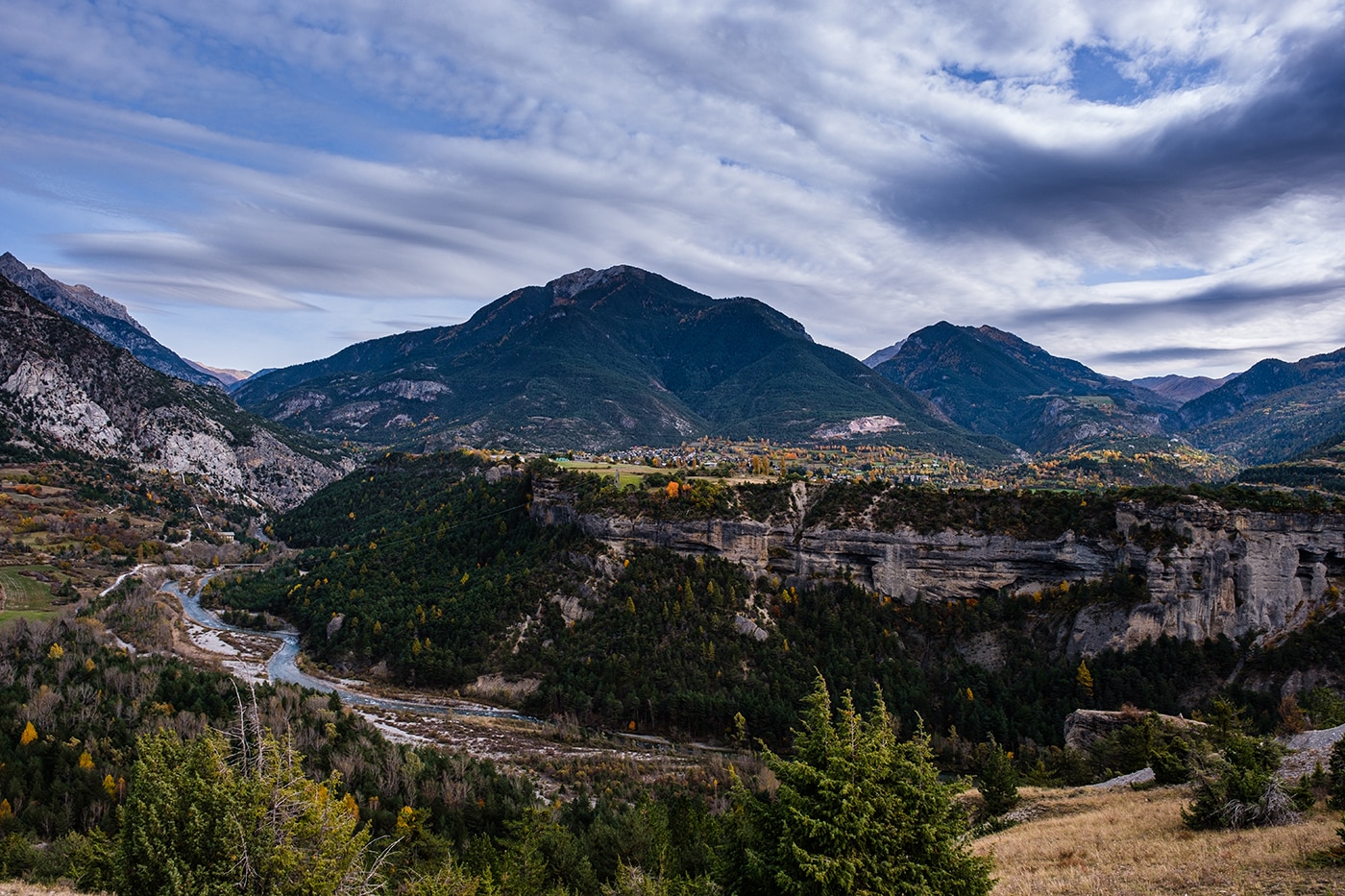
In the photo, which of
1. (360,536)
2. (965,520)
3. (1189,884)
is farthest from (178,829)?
(360,536)

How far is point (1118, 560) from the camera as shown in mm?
75125

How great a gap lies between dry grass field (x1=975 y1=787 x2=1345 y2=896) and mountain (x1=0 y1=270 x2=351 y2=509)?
176 metres

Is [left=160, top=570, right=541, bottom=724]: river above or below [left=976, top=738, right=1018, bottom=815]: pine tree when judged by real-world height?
below

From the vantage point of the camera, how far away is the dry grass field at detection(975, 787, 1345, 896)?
15391 millimetres

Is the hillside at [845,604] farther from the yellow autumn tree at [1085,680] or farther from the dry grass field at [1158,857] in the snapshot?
the dry grass field at [1158,857]

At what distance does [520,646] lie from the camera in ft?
267

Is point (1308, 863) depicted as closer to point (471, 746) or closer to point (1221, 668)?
point (471, 746)

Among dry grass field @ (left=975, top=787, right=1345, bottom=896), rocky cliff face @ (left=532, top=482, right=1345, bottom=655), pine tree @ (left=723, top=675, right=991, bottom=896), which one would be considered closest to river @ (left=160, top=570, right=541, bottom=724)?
rocky cliff face @ (left=532, top=482, right=1345, bottom=655)

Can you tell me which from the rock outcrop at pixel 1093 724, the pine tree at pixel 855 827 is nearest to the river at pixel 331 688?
the rock outcrop at pixel 1093 724

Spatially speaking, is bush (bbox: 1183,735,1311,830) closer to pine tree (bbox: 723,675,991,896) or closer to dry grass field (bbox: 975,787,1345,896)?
dry grass field (bbox: 975,787,1345,896)

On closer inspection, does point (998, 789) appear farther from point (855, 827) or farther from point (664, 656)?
point (664, 656)

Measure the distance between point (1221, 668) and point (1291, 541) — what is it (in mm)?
15759

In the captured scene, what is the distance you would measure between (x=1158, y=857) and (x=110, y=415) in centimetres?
19996

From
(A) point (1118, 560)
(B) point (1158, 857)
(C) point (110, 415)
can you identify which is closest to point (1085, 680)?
(A) point (1118, 560)
